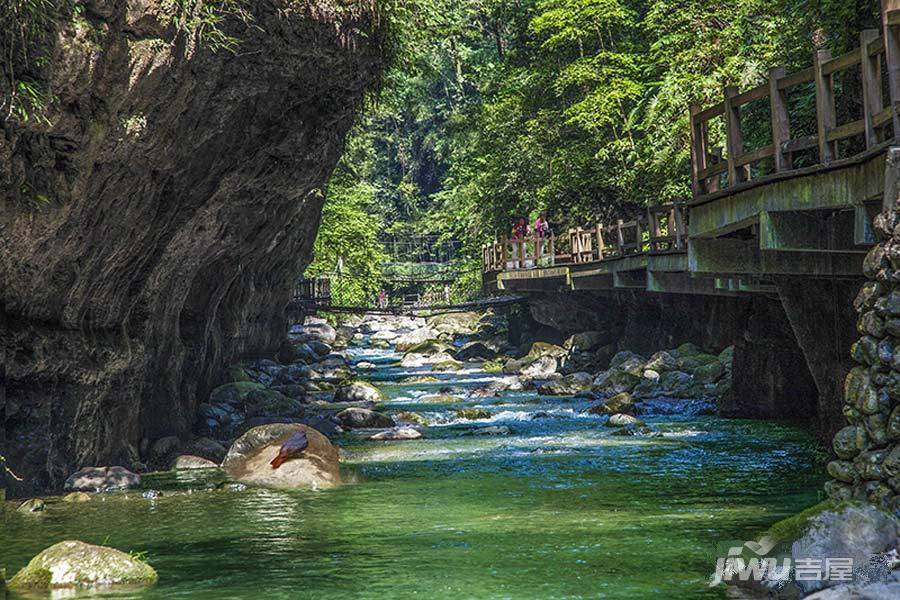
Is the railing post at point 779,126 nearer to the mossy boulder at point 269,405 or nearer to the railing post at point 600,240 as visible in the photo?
the mossy boulder at point 269,405

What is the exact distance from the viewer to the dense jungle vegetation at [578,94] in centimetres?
2003

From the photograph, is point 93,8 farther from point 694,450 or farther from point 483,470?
point 694,450

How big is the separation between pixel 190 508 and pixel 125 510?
0.78 m

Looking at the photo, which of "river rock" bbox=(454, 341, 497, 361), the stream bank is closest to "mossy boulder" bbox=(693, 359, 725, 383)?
the stream bank

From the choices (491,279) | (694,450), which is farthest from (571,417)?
(491,279)

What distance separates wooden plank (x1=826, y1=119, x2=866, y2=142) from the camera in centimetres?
944

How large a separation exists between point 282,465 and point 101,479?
2.49m

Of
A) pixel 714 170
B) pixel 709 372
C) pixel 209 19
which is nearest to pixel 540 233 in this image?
pixel 709 372

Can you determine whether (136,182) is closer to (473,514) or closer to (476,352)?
(473,514)

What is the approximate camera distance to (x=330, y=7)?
14.3 m

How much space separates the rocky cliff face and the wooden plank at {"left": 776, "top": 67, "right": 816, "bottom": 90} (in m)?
6.12

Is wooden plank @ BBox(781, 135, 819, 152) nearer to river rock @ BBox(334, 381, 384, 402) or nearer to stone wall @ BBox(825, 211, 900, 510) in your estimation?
stone wall @ BBox(825, 211, 900, 510)

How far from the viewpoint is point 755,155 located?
1177 cm

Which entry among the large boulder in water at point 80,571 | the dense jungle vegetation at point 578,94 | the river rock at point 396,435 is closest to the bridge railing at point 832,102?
the dense jungle vegetation at point 578,94
